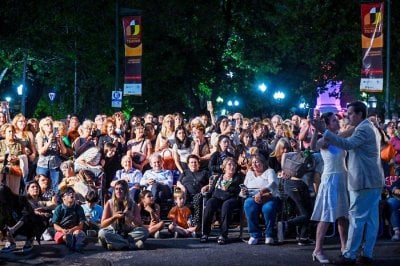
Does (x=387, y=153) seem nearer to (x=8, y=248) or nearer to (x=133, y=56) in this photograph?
(x=8, y=248)

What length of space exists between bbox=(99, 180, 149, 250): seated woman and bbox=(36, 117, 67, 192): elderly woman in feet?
10.4

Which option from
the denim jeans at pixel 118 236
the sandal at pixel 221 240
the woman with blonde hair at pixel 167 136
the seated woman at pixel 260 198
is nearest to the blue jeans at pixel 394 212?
the seated woman at pixel 260 198

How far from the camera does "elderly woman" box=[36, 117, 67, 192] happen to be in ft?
45.0

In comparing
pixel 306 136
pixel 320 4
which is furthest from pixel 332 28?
pixel 306 136

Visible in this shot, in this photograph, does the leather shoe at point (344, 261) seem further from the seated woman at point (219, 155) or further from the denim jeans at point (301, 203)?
the seated woman at point (219, 155)

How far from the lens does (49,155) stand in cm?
1377

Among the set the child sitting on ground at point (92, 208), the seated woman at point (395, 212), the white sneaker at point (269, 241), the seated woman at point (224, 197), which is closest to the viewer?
the white sneaker at point (269, 241)

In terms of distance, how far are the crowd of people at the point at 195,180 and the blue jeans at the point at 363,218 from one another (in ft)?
0.04

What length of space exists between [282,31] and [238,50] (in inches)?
86.8

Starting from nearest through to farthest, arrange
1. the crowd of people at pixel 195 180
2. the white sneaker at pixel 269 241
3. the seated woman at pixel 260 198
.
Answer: the crowd of people at pixel 195 180 < the white sneaker at pixel 269 241 < the seated woman at pixel 260 198

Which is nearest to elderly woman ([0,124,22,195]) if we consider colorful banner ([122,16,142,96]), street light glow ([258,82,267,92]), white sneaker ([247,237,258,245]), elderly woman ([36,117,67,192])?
elderly woman ([36,117,67,192])

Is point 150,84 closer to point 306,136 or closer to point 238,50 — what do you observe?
point 238,50

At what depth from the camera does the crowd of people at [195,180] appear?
8.95 metres

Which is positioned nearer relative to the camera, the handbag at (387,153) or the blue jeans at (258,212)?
the blue jeans at (258,212)
